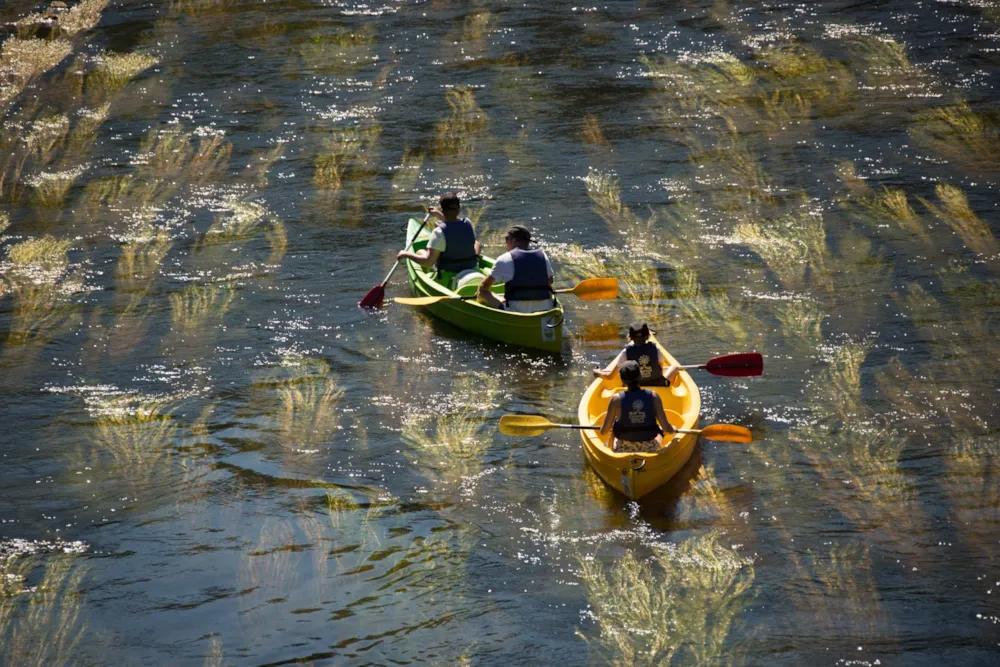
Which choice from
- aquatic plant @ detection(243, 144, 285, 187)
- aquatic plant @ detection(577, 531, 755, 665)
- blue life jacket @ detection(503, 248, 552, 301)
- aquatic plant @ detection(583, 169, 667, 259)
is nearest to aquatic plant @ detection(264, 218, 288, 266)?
aquatic plant @ detection(243, 144, 285, 187)

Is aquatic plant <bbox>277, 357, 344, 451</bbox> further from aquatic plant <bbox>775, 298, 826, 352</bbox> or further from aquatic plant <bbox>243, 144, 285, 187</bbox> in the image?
aquatic plant <bbox>243, 144, 285, 187</bbox>

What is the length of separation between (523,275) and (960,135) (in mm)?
10729

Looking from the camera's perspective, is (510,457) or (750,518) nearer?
(750,518)

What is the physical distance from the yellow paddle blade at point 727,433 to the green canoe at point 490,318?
2.85 m

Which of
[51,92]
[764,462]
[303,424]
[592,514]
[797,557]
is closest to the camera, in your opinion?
[797,557]

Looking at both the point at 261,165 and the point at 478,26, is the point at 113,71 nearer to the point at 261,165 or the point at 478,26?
the point at 261,165

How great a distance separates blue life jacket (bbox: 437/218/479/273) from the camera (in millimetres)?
15117

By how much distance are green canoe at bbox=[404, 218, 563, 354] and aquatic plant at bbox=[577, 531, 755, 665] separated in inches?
155

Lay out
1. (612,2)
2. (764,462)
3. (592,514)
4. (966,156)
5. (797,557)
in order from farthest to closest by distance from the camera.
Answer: (612,2) → (966,156) → (764,462) → (592,514) → (797,557)

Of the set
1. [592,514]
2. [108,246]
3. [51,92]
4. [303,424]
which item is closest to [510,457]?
[592,514]

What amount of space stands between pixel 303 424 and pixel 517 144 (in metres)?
10.0

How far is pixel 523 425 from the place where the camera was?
11656mm

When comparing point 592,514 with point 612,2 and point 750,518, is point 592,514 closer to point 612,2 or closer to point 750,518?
point 750,518

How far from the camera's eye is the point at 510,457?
11820 mm
